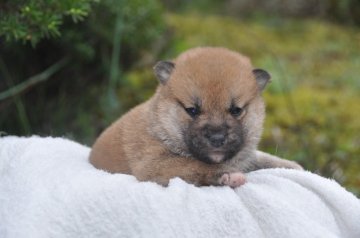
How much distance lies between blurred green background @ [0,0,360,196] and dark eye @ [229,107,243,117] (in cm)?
124

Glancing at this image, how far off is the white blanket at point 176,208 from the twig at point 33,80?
2.05m

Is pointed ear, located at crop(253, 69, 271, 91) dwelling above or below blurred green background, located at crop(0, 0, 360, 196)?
above

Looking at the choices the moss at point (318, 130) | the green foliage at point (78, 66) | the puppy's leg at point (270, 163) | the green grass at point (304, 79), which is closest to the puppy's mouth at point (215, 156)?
the puppy's leg at point (270, 163)

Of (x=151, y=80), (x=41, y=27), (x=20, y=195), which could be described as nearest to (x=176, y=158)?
(x=20, y=195)

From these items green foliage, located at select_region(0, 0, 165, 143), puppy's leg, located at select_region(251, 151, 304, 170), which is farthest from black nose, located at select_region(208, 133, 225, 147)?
green foliage, located at select_region(0, 0, 165, 143)

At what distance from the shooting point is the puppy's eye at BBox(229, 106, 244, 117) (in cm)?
360

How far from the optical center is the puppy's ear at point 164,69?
385 centimetres

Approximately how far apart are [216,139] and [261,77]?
0.59 m

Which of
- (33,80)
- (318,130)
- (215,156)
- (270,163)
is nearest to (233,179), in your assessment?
(215,156)

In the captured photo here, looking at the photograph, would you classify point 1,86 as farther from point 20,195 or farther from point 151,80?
point 20,195

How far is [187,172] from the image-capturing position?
3.52 meters

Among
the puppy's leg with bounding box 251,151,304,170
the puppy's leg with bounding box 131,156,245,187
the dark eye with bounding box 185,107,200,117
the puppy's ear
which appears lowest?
the puppy's leg with bounding box 251,151,304,170

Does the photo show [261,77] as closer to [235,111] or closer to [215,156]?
[235,111]

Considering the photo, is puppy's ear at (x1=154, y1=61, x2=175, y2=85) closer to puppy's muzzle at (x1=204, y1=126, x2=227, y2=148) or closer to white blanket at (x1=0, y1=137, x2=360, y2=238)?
puppy's muzzle at (x1=204, y1=126, x2=227, y2=148)
